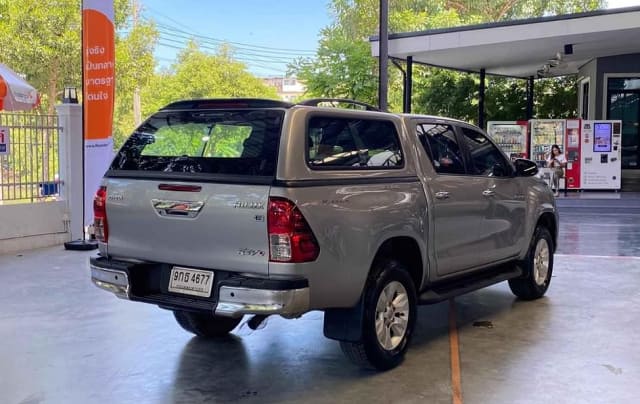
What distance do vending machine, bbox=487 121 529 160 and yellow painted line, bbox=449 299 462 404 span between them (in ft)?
43.4

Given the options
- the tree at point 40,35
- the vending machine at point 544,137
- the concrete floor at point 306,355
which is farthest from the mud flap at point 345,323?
the tree at point 40,35

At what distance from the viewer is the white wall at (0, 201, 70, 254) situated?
32.6 ft

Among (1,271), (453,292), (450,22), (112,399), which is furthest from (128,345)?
(450,22)

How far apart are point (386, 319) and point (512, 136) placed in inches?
611

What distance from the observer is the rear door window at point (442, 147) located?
5.70m

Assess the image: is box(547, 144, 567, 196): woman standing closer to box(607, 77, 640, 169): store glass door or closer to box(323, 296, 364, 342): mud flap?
box(607, 77, 640, 169): store glass door

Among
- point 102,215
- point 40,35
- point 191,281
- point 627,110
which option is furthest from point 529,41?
point 40,35

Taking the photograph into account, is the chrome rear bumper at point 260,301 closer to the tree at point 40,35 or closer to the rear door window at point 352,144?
the rear door window at point 352,144

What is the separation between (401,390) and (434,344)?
3.76 ft

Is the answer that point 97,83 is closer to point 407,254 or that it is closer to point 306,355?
point 306,355

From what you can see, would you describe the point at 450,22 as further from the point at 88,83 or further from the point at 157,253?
the point at 157,253

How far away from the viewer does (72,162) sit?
1075cm

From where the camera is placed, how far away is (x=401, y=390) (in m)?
4.58

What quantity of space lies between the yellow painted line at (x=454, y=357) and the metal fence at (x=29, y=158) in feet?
22.2
